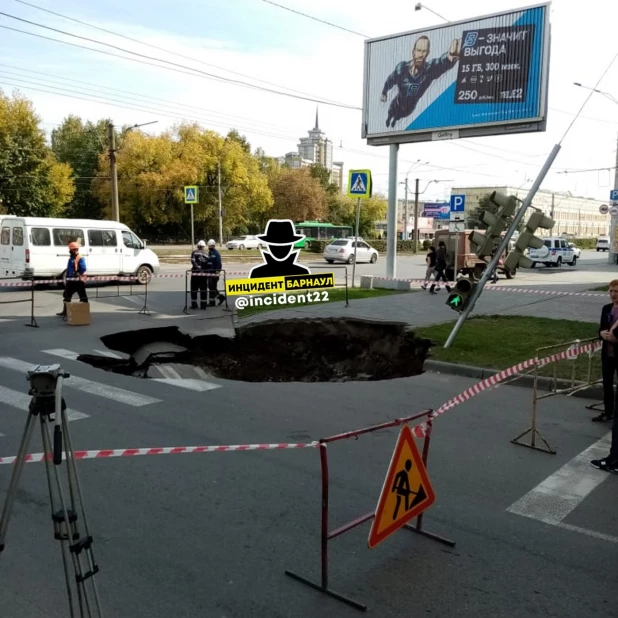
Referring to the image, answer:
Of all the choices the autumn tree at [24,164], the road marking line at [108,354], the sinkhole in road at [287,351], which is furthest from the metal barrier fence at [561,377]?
the autumn tree at [24,164]

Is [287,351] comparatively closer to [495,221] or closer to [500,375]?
[495,221]

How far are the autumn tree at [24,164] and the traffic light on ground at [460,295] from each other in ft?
133

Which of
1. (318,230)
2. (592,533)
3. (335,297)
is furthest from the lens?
(318,230)

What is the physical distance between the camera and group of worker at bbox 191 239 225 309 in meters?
16.3

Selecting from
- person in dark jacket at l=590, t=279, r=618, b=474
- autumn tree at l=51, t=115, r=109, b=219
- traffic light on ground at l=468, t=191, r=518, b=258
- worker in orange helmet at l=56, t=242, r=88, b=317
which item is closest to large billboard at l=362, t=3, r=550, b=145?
traffic light on ground at l=468, t=191, r=518, b=258

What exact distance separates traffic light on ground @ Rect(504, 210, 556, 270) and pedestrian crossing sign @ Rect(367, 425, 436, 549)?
667cm

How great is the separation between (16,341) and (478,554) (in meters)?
9.88

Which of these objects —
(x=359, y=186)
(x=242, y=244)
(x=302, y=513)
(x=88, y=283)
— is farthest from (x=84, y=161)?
(x=302, y=513)

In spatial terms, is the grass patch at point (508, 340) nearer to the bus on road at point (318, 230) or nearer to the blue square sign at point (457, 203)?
the blue square sign at point (457, 203)

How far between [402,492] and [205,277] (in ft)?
43.5

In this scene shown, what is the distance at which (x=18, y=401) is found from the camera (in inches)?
294

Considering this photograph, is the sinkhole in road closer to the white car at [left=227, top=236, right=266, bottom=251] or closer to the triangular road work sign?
the triangular road work sign

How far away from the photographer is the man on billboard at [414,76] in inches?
735

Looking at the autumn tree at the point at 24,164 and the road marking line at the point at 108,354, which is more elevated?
the autumn tree at the point at 24,164
